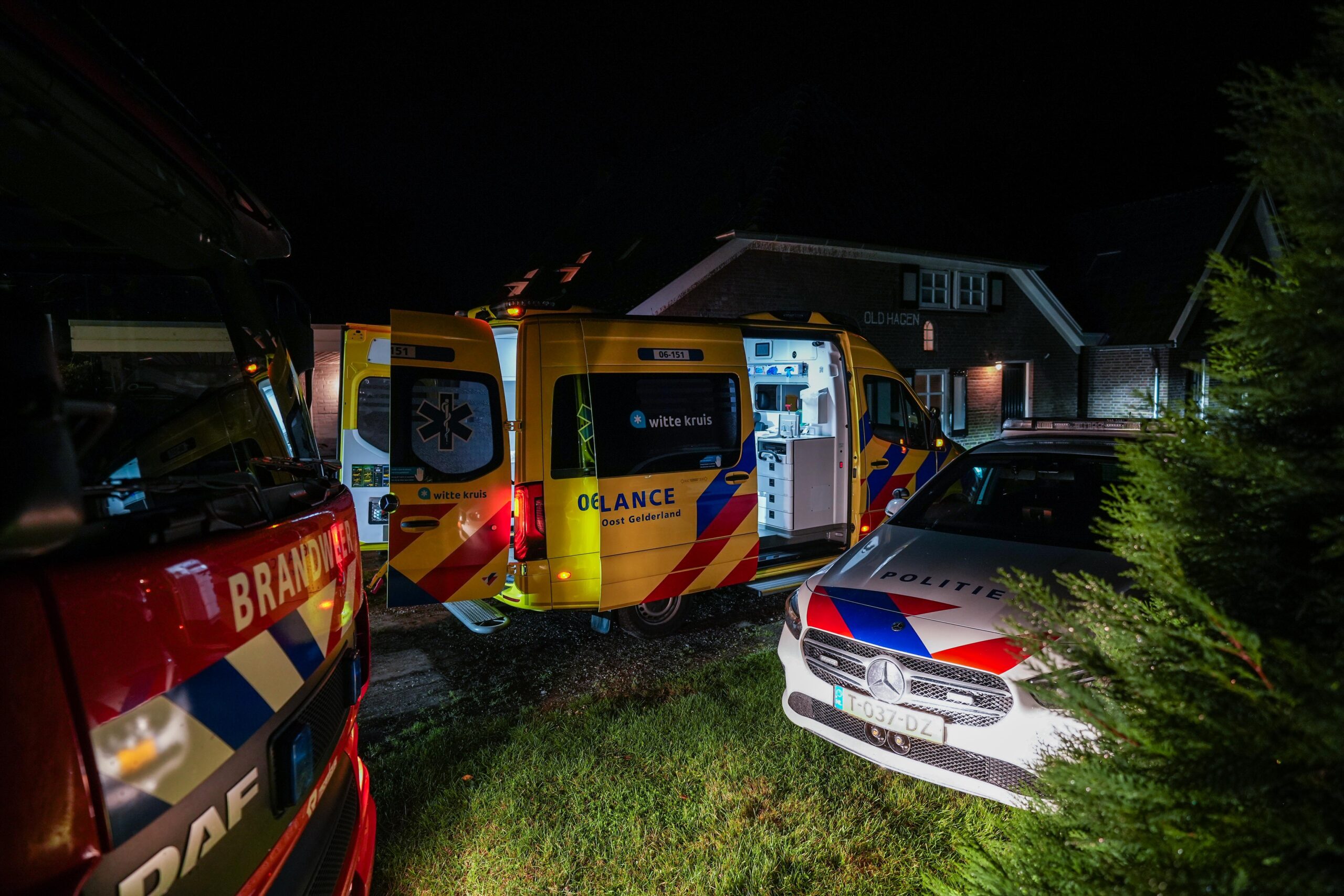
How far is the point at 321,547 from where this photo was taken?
1.91m

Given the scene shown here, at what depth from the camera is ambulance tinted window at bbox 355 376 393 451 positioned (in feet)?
20.7

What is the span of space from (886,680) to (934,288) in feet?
48.4

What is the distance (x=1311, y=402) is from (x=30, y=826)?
208 cm

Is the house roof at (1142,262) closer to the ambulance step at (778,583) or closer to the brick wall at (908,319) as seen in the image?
the brick wall at (908,319)

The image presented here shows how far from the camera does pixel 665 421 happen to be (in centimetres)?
539

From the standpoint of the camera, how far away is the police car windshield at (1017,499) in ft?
13.4

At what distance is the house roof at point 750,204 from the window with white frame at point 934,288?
0.67 metres

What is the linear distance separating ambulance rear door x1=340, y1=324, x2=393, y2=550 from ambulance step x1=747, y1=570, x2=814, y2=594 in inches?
125

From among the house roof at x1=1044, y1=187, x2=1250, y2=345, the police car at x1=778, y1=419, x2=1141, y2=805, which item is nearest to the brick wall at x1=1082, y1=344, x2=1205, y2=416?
the house roof at x1=1044, y1=187, x2=1250, y2=345

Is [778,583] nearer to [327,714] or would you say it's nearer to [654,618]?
[654,618]

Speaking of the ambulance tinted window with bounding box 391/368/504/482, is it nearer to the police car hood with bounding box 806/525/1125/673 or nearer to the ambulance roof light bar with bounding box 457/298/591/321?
the ambulance roof light bar with bounding box 457/298/591/321

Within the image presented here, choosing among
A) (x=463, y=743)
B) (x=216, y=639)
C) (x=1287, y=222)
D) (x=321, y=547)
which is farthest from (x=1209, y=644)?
(x=463, y=743)

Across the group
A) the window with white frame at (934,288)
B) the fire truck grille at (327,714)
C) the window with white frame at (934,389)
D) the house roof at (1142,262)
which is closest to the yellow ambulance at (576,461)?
the fire truck grille at (327,714)

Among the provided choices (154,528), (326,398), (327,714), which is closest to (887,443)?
(327,714)
